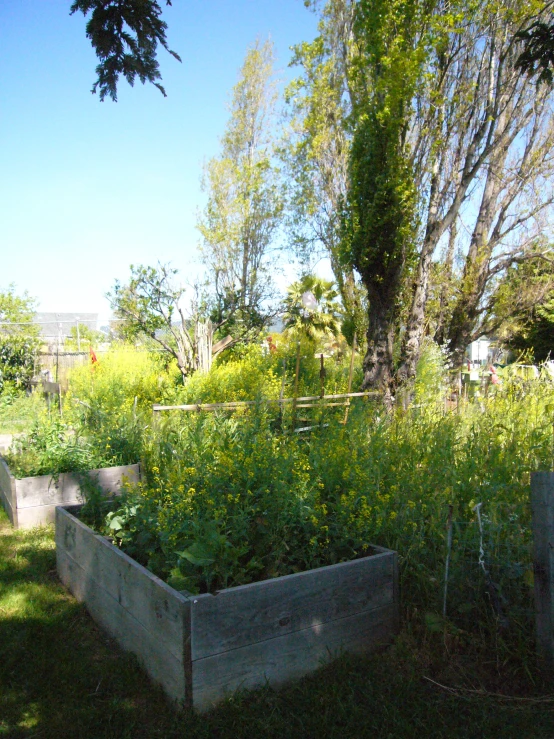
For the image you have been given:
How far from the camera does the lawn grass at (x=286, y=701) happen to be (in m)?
2.17

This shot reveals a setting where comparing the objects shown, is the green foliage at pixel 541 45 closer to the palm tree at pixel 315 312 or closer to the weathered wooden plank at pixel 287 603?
the weathered wooden plank at pixel 287 603

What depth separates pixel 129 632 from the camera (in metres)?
2.71

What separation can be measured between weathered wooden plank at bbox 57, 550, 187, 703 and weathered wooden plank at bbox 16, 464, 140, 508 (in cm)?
112

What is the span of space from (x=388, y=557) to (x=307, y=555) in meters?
0.39

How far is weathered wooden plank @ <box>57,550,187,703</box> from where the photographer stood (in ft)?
7.57

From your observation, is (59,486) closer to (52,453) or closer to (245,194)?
(52,453)

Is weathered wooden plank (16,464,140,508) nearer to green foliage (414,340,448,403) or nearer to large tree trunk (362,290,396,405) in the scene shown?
large tree trunk (362,290,396,405)

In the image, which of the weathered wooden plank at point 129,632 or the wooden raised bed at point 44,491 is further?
the wooden raised bed at point 44,491

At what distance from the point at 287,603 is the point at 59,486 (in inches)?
115

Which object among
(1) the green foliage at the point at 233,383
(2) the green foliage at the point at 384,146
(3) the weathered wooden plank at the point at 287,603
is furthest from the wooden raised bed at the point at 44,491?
(2) the green foliage at the point at 384,146

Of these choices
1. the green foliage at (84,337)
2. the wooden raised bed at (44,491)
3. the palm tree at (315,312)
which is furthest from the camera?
the green foliage at (84,337)

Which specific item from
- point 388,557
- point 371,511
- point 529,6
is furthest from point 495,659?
point 529,6

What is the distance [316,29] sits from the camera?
1260cm

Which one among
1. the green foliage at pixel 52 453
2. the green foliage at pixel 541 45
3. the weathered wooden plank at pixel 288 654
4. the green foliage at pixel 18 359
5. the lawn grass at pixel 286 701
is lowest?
the lawn grass at pixel 286 701
